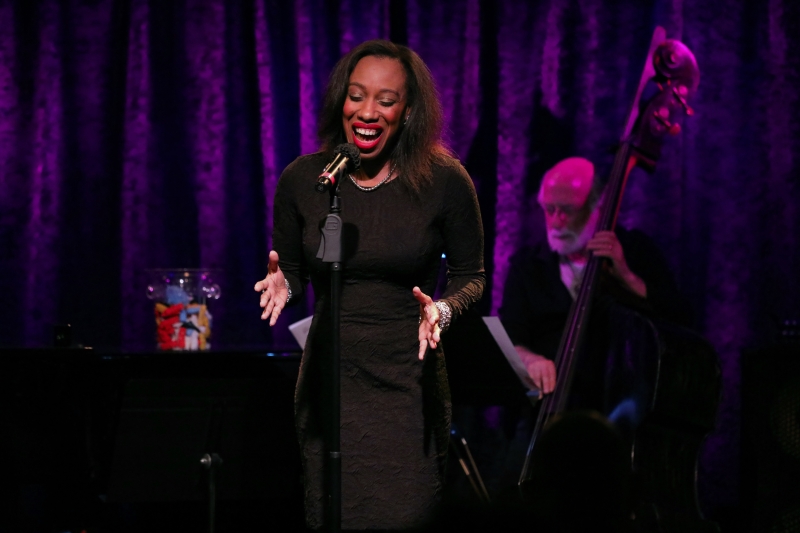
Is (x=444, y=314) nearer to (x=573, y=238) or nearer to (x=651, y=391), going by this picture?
(x=651, y=391)

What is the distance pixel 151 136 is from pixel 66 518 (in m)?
1.83

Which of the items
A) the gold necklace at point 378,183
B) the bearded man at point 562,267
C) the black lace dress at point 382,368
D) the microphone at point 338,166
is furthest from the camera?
the bearded man at point 562,267

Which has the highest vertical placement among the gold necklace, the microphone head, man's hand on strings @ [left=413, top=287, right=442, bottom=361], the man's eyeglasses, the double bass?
the microphone head

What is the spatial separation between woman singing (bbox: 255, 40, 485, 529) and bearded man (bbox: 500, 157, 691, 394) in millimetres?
1569

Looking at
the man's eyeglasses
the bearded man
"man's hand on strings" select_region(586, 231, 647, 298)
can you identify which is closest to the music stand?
"man's hand on strings" select_region(586, 231, 647, 298)

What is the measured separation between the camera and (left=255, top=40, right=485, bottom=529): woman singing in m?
2.38

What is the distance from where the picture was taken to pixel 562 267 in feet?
13.5

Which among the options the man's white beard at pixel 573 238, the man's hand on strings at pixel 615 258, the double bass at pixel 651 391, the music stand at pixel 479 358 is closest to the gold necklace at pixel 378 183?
the music stand at pixel 479 358

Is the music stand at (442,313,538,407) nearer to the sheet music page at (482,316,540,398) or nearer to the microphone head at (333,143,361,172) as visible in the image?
the sheet music page at (482,316,540,398)

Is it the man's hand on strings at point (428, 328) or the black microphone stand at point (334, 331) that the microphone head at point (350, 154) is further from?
the man's hand on strings at point (428, 328)

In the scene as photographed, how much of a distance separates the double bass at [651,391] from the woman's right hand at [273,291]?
1.04m

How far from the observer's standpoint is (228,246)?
450cm

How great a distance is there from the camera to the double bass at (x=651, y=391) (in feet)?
9.57

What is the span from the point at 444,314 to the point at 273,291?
0.42 meters
